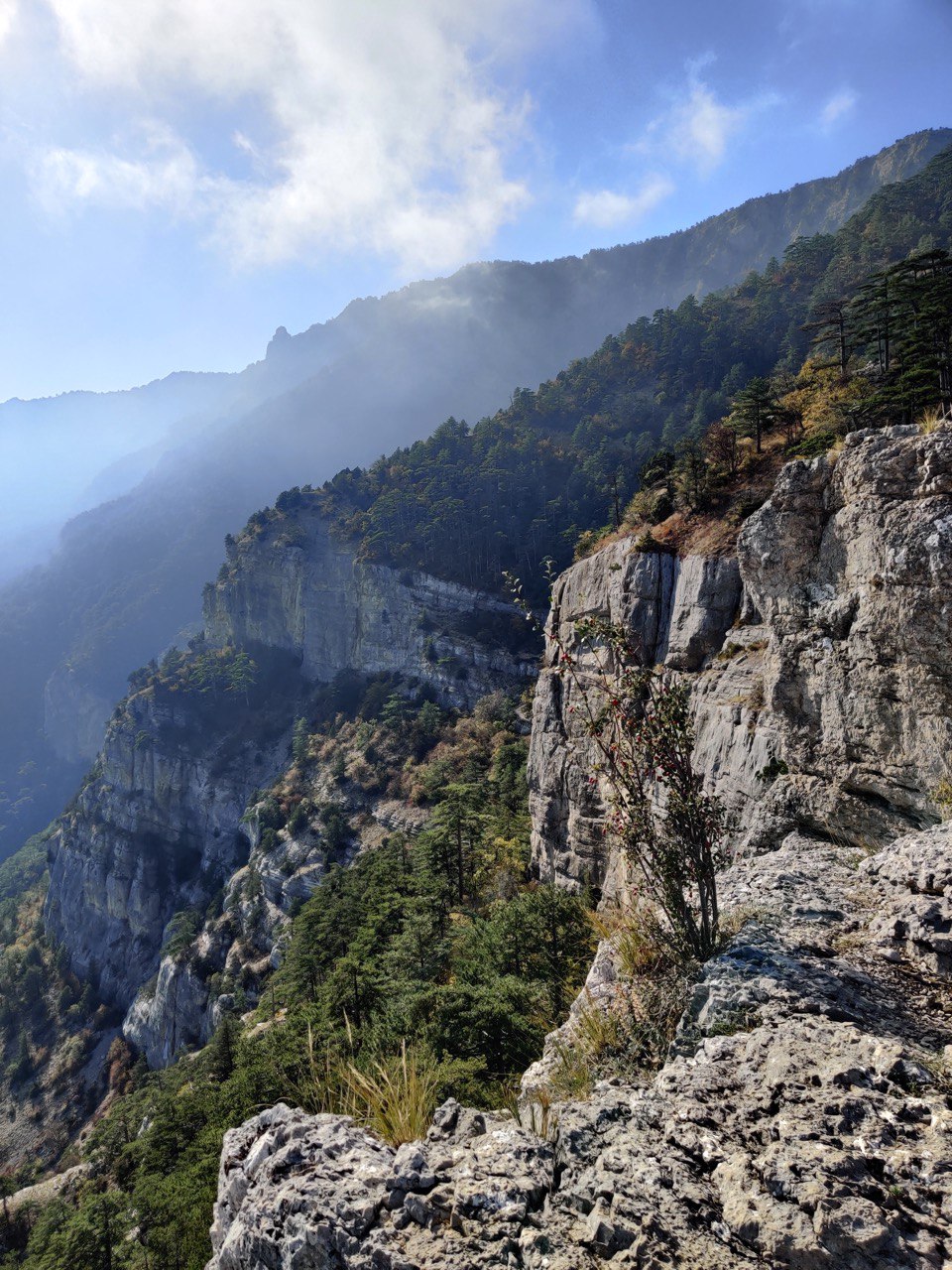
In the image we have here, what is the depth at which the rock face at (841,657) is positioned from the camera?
8.12 metres

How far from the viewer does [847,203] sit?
12825 cm

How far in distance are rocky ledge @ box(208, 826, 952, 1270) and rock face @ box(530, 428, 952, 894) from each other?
91.3 inches

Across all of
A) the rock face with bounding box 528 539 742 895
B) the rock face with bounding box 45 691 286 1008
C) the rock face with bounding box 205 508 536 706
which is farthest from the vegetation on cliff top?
the rock face with bounding box 528 539 742 895

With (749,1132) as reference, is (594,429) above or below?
above

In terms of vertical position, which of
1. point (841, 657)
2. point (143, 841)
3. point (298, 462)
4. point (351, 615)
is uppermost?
point (298, 462)

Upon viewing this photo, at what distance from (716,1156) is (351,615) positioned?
69.2m

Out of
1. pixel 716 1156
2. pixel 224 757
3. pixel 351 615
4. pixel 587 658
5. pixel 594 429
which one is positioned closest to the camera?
pixel 716 1156

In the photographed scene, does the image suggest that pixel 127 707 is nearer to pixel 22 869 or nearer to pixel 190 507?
pixel 22 869

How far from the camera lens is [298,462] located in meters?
194

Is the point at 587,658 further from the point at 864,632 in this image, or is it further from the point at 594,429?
the point at 594,429

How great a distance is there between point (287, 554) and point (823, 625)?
72.4 metres

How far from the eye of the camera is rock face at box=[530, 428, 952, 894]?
8.12 metres

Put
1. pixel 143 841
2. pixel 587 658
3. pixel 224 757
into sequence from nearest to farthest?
pixel 587 658 < pixel 224 757 < pixel 143 841

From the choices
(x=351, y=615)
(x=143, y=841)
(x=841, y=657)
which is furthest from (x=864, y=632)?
(x=143, y=841)
